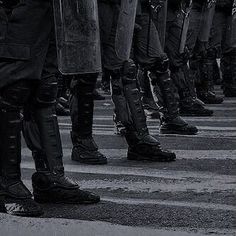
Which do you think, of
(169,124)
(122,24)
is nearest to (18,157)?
(122,24)

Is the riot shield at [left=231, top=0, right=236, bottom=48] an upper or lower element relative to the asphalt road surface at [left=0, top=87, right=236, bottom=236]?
upper

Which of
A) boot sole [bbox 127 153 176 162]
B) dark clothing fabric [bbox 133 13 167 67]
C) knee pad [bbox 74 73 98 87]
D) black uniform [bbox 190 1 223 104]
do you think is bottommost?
boot sole [bbox 127 153 176 162]

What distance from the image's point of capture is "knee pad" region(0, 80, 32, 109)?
167 inches

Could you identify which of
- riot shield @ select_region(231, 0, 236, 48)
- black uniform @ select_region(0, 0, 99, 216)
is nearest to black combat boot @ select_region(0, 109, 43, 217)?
black uniform @ select_region(0, 0, 99, 216)

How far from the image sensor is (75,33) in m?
4.14

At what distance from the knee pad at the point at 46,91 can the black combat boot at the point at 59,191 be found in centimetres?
40

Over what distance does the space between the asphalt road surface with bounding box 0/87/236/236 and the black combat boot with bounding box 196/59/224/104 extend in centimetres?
305

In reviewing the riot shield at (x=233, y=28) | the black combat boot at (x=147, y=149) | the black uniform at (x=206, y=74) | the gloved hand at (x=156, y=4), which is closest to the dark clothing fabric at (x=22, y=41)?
the black combat boot at (x=147, y=149)

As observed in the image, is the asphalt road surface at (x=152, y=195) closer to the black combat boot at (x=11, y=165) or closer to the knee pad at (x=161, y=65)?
the black combat boot at (x=11, y=165)

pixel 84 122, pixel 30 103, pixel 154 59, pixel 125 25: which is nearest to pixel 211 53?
pixel 154 59

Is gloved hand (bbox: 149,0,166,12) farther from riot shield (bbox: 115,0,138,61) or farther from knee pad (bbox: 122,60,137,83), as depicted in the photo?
riot shield (bbox: 115,0,138,61)

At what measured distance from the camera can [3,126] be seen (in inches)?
169

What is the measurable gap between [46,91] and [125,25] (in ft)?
3.67

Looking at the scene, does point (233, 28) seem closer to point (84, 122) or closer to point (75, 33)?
point (84, 122)
